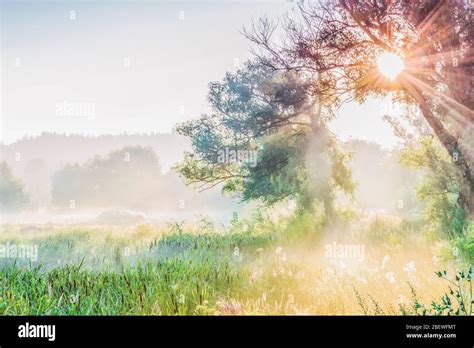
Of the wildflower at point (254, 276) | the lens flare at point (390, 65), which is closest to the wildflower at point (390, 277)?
the wildflower at point (254, 276)

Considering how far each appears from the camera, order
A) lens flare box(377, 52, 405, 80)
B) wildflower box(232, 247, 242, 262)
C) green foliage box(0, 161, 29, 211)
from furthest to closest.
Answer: lens flare box(377, 52, 405, 80) < wildflower box(232, 247, 242, 262) < green foliage box(0, 161, 29, 211)

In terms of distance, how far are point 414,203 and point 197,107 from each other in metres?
3.26

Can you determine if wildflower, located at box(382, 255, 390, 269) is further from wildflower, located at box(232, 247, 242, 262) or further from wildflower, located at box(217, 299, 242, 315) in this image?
wildflower, located at box(217, 299, 242, 315)

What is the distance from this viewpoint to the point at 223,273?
364 cm

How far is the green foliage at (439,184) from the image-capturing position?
4957 millimetres

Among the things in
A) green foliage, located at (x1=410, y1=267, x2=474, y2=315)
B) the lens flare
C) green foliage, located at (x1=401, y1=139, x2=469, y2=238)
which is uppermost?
the lens flare

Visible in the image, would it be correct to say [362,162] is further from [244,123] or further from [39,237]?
[39,237]

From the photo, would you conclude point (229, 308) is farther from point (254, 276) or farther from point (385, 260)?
point (385, 260)

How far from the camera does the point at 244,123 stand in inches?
223

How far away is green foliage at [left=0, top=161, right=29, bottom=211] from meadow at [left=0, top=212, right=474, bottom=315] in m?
0.45

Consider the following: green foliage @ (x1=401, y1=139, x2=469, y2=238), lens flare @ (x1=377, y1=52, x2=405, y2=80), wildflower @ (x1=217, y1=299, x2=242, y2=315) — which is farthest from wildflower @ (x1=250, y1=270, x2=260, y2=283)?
lens flare @ (x1=377, y1=52, x2=405, y2=80)

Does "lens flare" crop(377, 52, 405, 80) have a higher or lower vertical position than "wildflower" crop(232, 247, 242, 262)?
higher

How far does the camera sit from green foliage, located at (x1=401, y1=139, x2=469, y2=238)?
4.96 metres
